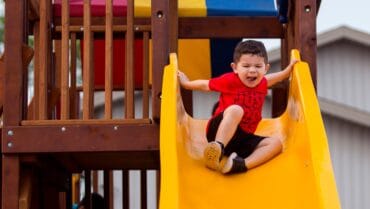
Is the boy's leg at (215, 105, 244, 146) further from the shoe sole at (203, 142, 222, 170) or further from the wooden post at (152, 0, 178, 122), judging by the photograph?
the wooden post at (152, 0, 178, 122)

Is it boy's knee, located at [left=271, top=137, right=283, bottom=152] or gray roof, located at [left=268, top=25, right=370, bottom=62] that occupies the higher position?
gray roof, located at [left=268, top=25, right=370, bottom=62]

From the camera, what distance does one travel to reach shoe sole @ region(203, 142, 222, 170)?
17.6ft

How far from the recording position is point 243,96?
5691 mm

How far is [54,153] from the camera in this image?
628 cm

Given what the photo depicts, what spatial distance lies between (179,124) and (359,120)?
10656mm

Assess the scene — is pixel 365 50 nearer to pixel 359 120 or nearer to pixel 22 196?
pixel 359 120

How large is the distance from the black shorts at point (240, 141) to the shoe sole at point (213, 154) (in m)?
0.20

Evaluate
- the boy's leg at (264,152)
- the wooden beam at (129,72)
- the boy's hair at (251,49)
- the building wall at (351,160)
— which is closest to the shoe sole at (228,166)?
the boy's leg at (264,152)

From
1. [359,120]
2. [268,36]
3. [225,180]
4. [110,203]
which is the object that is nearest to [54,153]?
[225,180]

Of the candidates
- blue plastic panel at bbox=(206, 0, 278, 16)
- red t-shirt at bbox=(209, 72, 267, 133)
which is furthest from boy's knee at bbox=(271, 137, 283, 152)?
blue plastic panel at bbox=(206, 0, 278, 16)

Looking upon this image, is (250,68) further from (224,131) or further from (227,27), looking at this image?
(227,27)

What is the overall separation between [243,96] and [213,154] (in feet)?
1.60

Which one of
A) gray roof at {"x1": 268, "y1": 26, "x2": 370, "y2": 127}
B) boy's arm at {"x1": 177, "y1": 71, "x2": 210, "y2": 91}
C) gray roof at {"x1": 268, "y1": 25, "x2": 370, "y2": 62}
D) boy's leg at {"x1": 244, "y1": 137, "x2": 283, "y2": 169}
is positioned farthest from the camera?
gray roof at {"x1": 268, "y1": 25, "x2": 370, "y2": 62}

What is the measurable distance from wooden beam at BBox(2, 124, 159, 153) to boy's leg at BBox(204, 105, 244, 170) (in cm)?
60
